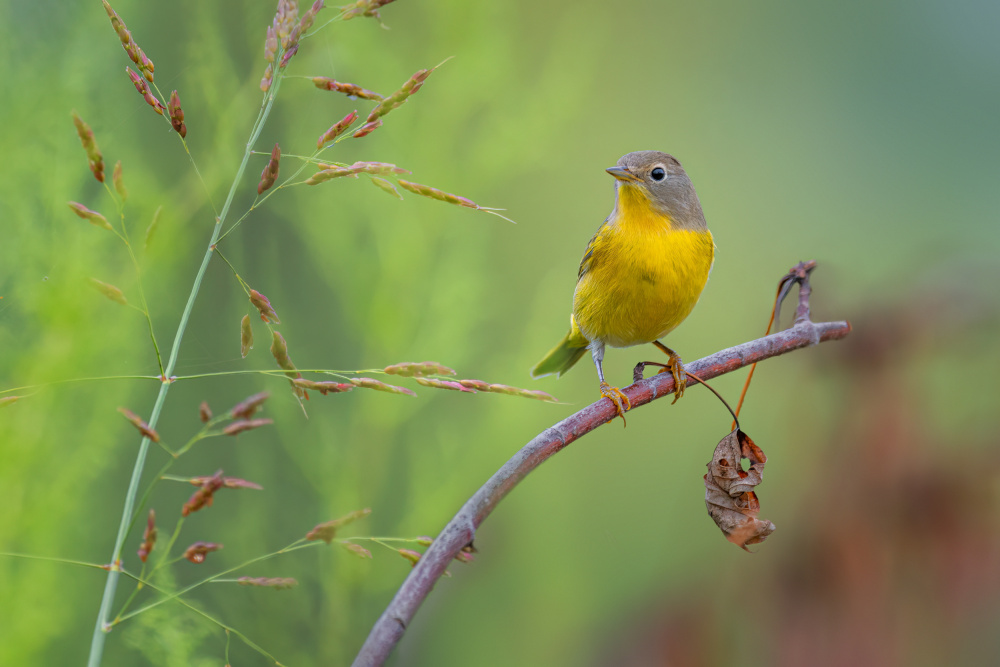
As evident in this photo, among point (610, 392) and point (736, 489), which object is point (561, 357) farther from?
point (736, 489)

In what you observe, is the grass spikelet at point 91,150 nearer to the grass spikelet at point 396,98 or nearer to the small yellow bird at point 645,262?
the grass spikelet at point 396,98

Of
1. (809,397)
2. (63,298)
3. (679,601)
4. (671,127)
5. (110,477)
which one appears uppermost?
(671,127)

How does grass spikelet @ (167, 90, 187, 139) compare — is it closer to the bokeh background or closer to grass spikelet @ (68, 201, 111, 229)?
grass spikelet @ (68, 201, 111, 229)

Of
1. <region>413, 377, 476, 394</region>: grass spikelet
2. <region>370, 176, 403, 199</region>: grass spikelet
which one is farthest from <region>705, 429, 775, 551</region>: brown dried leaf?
<region>370, 176, 403, 199</region>: grass spikelet

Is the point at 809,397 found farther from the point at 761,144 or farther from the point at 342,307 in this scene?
the point at 342,307

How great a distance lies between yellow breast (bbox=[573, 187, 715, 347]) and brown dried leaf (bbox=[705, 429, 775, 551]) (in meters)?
0.21

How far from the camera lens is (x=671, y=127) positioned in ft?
4.05

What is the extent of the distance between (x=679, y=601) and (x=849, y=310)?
55 cm

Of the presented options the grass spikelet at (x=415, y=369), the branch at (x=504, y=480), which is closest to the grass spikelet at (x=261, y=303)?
the grass spikelet at (x=415, y=369)

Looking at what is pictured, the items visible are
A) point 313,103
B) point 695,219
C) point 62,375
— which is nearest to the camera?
point 62,375

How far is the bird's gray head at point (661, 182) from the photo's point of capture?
0.90 metres

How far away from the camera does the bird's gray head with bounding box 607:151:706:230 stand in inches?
35.5

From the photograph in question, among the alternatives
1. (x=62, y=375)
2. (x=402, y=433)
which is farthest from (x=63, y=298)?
(x=402, y=433)

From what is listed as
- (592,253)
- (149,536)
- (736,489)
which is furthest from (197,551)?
(592,253)
